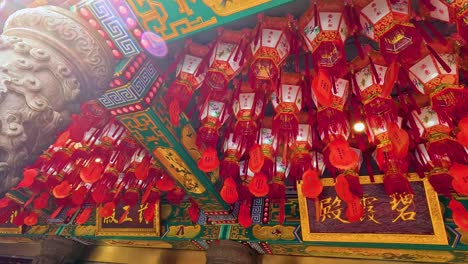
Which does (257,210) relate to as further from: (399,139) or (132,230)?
(399,139)

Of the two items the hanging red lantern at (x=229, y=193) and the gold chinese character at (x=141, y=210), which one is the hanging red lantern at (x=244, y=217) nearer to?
the hanging red lantern at (x=229, y=193)

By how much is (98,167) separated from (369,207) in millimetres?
3320

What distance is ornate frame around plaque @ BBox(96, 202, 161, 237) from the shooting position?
4883mm

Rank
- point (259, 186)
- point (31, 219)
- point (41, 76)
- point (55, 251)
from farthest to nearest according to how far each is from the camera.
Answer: point (55, 251), point (31, 219), point (259, 186), point (41, 76)

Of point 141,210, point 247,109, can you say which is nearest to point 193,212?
point 141,210

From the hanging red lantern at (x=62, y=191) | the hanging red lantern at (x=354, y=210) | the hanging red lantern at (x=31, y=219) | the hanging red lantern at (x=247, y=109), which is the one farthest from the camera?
the hanging red lantern at (x=31, y=219)

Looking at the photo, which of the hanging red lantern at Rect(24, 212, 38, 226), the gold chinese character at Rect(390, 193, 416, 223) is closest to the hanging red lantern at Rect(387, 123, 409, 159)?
the gold chinese character at Rect(390, 193, 416, 223)

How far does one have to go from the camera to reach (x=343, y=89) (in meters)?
2.44

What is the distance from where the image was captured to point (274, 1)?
1.83 meters

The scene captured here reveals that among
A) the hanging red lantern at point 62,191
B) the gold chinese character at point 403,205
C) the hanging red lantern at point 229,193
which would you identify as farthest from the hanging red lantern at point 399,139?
the hanging red lantern at point 62,191

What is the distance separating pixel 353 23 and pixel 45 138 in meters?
2.15

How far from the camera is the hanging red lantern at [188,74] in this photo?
8.10ft

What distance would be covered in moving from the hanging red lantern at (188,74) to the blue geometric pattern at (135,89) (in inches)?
9.3

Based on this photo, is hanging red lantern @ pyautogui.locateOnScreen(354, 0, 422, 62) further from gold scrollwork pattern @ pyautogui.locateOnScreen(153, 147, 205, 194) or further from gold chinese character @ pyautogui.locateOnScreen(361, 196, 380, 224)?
gold scrollwork pattern @ pyautogui.locateOnScreen(153, 147, 205, 194)
